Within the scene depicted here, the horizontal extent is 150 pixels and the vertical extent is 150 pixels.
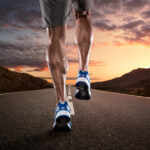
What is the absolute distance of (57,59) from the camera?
2713 mm

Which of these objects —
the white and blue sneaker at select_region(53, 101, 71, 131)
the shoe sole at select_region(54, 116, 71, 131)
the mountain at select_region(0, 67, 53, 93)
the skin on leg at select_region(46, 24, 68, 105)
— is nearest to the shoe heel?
the skin on leg at select_region(46, 24, 68, 105)

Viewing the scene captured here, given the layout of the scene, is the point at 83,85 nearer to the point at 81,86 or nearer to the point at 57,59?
the point at 81,86

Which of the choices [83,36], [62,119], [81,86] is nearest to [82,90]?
[81,86]

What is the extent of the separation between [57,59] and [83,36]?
1.58 ft

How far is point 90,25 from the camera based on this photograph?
2941 millimetres

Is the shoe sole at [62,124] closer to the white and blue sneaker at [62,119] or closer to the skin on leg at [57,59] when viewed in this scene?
the white and blue sneaker at [62,119]

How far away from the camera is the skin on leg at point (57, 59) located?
106 inches

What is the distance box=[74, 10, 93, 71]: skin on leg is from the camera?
2869 mm

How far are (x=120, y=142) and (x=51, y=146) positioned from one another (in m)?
0.66

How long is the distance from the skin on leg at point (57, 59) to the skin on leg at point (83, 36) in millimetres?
248

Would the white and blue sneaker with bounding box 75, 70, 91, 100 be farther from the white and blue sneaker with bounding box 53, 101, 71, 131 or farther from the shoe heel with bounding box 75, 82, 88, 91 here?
the white and blue sneaker with bounding box 53, 101, 71, 131

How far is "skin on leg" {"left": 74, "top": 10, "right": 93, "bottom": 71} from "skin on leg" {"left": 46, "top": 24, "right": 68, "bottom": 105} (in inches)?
9.8

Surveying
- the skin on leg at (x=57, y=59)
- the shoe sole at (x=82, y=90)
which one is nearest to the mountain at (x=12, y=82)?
Result: the skin on leg at (x=57, y=59)

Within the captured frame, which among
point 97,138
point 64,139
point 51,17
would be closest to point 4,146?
point 64,139
